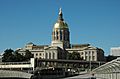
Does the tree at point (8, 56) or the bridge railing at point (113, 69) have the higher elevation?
the tree at point (8, 56)

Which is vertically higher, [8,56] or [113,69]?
[8,56]

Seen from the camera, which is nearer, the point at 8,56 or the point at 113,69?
the point at 113,69

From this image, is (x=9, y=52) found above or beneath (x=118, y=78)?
above

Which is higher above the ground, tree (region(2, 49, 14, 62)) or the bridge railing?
tree (region(2, 49, 14, 62))

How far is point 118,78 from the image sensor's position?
31781 mm

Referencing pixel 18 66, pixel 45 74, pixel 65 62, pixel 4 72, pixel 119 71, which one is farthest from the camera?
pixel 65 62

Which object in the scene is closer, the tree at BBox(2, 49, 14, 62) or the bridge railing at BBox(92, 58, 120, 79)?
the bridge railing at BBox(92, 58, 120, 79)

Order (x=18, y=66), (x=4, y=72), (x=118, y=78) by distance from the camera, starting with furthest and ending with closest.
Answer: (x=18, y=66) < (x=4, y=72) < (x=118, y=78)

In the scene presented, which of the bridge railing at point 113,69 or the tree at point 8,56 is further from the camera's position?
the tree at point 8,56

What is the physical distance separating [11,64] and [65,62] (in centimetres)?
4853

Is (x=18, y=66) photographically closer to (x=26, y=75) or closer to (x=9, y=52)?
(x=9, y=52)

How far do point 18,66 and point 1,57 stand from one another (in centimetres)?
4100

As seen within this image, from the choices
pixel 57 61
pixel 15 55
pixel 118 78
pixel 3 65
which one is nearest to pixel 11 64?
pixel 3 65

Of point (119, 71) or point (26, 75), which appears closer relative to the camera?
point (119, 71)
